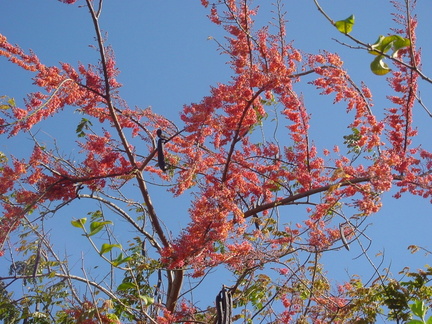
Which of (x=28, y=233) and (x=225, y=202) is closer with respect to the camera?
(x=225, y=202)

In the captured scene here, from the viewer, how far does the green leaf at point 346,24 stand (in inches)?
67.9

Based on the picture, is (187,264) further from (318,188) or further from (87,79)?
(87,79)

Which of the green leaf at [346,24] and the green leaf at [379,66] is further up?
the green leaf at [346,24]

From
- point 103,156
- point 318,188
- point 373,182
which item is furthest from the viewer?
point 103,156

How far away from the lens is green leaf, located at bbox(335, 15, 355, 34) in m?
1.73

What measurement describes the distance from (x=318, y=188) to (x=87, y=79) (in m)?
2.26

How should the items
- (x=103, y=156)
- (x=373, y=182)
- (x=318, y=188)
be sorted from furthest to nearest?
1. (x=103, y=156)
2. (x=318, y=188)
3. (x=373, y=182)

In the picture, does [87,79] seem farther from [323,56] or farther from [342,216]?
[342,216]

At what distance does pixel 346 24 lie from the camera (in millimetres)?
1745

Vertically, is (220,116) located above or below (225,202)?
above

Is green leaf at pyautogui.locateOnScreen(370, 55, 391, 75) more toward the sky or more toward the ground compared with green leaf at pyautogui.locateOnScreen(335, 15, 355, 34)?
more toward the ground

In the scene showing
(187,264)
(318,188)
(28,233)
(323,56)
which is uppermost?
(323,56)

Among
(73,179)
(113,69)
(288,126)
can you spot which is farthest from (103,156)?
(288,126)

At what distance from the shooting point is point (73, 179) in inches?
198
